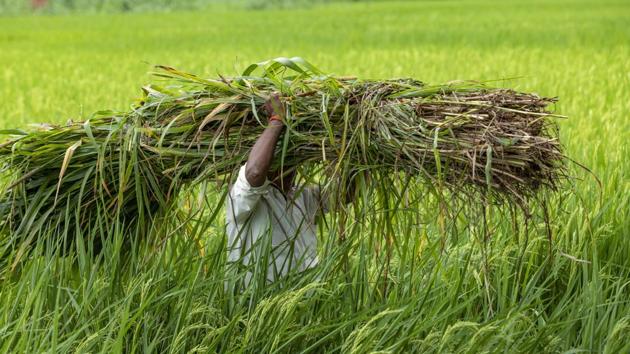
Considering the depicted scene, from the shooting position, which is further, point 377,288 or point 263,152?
point 377,288

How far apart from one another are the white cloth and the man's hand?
15 cm

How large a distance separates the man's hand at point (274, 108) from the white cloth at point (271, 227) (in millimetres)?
154

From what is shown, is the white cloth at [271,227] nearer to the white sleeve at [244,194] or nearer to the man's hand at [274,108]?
the white sleeve at [244,194]

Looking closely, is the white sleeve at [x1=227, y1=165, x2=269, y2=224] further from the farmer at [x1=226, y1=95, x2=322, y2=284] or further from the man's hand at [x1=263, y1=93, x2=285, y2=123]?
the man's hand at [x1=263, y1=93, x2=285, y2=123]

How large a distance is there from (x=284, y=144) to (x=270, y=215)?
0.23m

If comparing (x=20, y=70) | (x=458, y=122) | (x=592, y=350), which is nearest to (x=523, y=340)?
(x=592, y=350)

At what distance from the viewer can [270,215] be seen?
9.59 ft

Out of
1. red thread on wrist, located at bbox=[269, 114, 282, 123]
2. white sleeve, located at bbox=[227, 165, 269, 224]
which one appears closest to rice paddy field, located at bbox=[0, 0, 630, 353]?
white sleeve, located at bbox=[227, 165, 269, 224]

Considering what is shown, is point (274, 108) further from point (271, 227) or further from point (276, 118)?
point (271, 227)

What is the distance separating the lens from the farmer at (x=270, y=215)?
2.80m

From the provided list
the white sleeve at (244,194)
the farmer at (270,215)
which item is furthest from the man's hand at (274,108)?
the white sleeve at (244,194)

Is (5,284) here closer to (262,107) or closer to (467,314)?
(262,107)

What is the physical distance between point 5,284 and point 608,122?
3.78 m

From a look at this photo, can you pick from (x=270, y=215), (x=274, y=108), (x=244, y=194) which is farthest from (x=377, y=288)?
(x=274, y=108)
